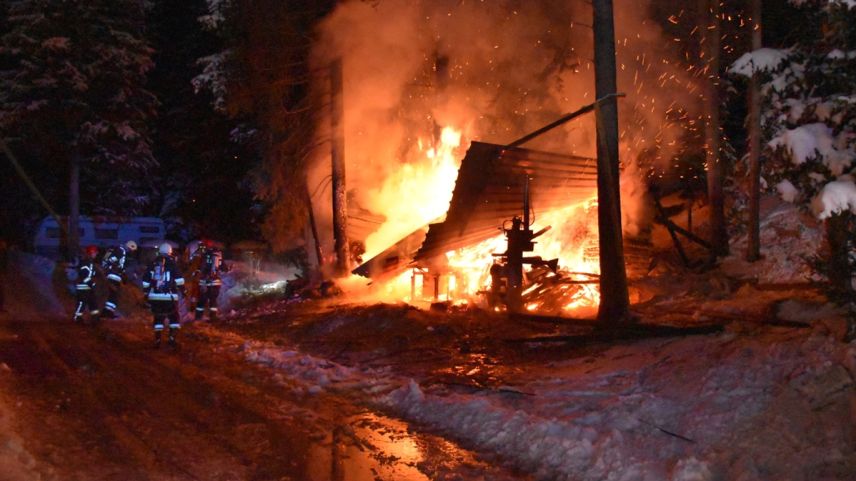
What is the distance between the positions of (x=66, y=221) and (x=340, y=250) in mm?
17663

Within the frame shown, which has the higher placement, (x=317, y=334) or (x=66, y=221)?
(x=66, y=221)

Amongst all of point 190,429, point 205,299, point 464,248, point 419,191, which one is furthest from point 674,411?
point 419,191

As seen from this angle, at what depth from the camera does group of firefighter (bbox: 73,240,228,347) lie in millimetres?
11195

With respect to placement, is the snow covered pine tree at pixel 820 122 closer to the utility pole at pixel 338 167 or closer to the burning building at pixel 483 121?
the burning building at pixel 483 121

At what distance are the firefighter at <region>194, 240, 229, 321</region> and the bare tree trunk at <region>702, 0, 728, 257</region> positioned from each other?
1110 cm

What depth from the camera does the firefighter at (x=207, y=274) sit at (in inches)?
593

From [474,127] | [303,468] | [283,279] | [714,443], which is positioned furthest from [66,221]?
[714,443]

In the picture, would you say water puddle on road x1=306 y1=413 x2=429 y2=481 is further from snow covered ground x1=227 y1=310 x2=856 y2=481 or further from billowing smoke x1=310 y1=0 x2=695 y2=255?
billowing smoke x1=310 y1=0 x2=695 y2=255

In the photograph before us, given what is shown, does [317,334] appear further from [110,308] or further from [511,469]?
[511,469]

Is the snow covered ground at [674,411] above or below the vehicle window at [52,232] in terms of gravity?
→ below

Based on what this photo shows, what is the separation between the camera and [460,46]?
57.3 feet

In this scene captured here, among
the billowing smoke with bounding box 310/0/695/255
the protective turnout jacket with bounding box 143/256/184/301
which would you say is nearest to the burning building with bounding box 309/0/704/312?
the billowing smoke with bounding box 310/0/695/255

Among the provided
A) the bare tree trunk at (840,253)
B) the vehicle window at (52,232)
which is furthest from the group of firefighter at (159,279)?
the vehicle window at (52,232)

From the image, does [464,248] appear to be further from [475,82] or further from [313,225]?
[313,225]
